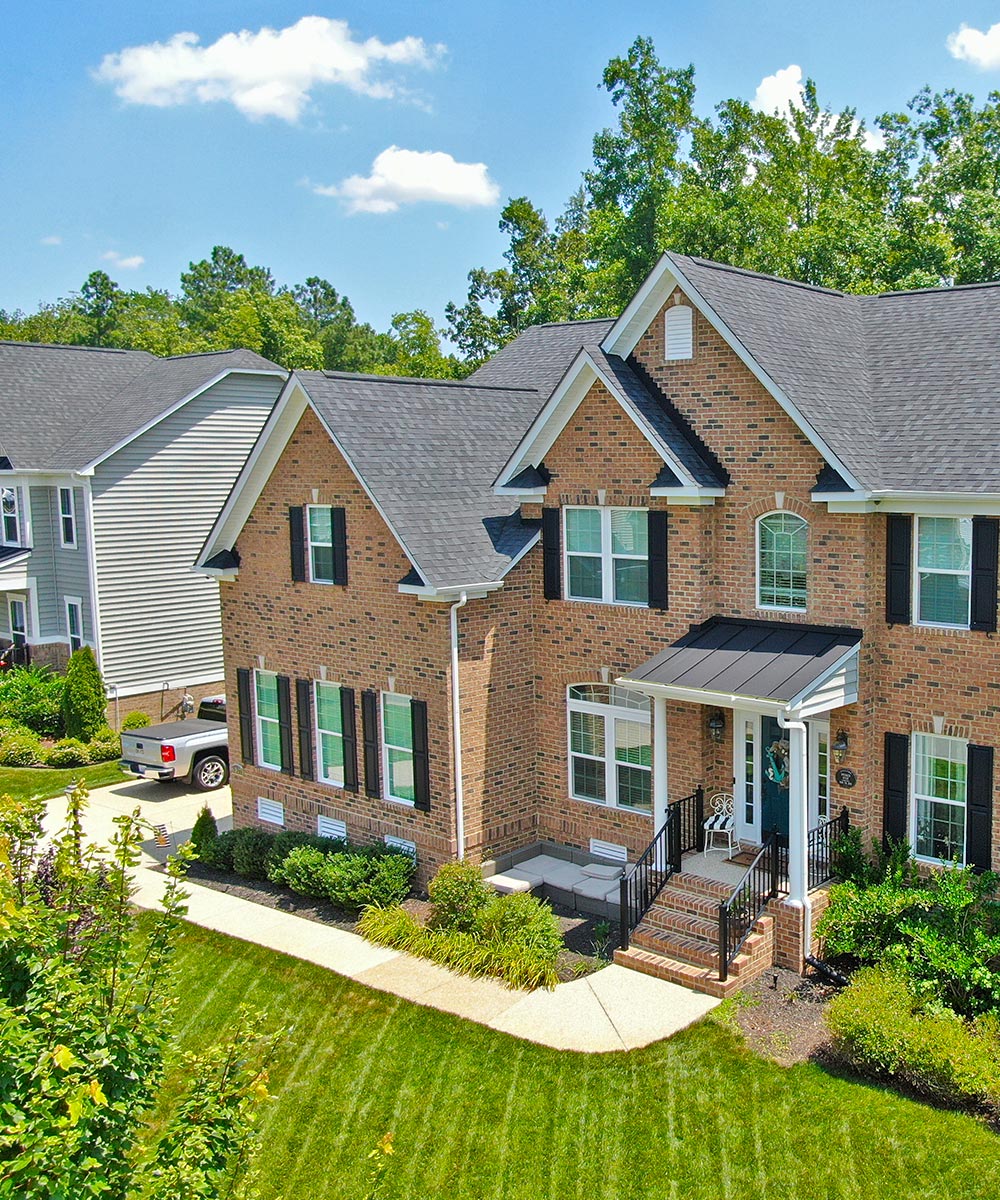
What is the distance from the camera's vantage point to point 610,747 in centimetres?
1767

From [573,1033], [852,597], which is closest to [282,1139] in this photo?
[573,1033]

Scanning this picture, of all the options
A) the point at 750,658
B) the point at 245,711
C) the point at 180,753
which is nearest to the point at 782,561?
the point at 750,658

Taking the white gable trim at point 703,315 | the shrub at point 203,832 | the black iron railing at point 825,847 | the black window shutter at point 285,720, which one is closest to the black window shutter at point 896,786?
the black iron railing at point 825,847

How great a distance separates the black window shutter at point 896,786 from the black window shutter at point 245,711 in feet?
37.4

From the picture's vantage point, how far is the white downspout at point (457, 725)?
55.8ft

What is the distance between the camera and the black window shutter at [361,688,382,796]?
60.1 feet

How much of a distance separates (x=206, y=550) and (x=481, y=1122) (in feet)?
40.0

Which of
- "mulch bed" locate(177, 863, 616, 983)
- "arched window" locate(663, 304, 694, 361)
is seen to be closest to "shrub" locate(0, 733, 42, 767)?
"mulch bed" locate(177, 863, 616, 983)

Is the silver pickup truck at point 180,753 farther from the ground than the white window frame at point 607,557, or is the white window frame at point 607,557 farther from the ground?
the white window frame at point 607,557

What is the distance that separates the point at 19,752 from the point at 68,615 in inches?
195

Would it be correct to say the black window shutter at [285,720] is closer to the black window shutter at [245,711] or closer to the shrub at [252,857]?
the black window shutter at [245,711]

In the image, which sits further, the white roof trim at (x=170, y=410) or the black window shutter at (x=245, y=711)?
the white roof trim at (x=170, y=410)

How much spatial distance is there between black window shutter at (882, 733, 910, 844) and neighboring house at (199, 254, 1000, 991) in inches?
2.1

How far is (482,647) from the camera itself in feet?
57.7
